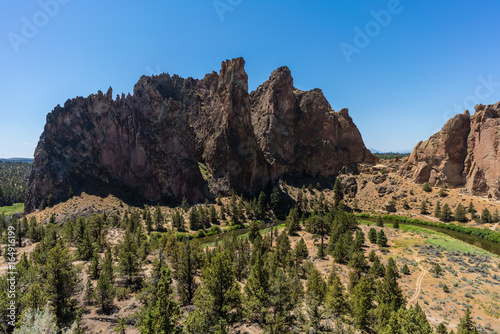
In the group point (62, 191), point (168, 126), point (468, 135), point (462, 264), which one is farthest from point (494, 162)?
point (62, 191)

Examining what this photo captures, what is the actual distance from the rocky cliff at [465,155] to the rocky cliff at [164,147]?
3271 centimetres

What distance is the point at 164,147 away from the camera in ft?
380

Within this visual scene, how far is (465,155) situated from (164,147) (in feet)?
467

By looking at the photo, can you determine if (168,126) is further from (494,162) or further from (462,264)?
(494,162)

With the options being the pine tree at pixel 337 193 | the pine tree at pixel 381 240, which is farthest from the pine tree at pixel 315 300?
the pine tree at pixel 337 193

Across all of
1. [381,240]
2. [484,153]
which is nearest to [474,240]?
[381,240]

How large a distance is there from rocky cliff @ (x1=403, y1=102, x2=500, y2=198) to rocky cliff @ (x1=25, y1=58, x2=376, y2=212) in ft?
107

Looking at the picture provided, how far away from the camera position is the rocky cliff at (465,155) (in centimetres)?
8944

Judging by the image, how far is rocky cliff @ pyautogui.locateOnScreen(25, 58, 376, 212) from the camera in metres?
111

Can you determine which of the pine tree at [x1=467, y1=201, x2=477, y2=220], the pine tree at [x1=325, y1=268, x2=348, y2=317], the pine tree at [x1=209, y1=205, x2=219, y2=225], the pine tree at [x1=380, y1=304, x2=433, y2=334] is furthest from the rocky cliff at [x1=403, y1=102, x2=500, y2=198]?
the pine tree at [x1=380, y1=304, x2=433, y2=334]

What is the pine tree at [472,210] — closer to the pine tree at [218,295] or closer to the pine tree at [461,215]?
the pine tree at [461,215]

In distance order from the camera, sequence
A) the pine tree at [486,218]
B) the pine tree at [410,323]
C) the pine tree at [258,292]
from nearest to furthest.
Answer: the pine tree at [410,323]
the pine tree at [258,292]
the pine tree at [486,218]

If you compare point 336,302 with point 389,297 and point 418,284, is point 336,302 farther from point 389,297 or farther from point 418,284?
point 418,284

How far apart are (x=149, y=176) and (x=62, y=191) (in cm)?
3836
